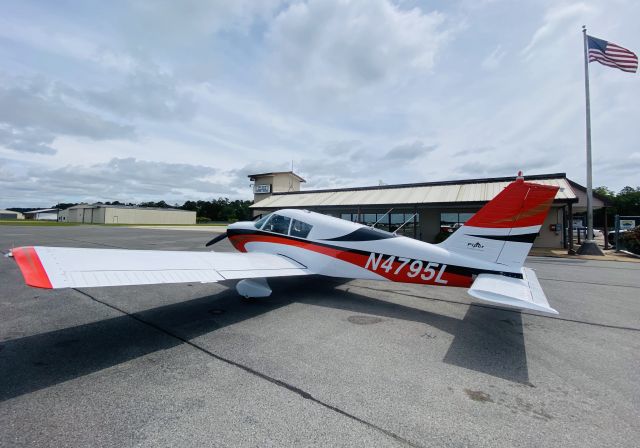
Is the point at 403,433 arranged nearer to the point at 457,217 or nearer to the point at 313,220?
the point at 313,220

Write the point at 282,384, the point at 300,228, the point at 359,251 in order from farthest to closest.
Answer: the point at 300,228, the point at 359,251, the point at 282,384

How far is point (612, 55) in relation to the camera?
1541cm

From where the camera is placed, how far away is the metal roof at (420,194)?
18359 mm

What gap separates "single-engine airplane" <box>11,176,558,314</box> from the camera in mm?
3941

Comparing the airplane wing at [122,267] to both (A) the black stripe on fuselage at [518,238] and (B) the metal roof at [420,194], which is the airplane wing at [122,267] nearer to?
(A) the black stripe on fuselage at [518,238]

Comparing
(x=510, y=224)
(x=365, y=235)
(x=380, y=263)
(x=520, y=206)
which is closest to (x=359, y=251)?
(x=365, y=235)

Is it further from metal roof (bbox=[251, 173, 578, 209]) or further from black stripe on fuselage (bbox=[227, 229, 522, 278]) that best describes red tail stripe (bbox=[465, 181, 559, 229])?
metal roof (bbox=[251, 173, 578, 209])

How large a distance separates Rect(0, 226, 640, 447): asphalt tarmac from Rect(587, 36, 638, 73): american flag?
50.5 feet

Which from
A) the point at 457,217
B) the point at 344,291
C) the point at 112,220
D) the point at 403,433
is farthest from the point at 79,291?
the point at 112,220

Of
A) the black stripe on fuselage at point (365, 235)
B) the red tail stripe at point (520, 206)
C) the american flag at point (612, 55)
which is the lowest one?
the black stripe on fuselage at point (365, 235)

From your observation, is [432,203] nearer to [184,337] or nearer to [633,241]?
[633,241]

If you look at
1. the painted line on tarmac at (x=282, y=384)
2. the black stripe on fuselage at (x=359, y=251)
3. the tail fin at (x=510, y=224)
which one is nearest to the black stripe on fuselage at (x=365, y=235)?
the black stripe on fuselage at (x=359, y=251)

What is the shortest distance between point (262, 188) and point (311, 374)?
40121mm

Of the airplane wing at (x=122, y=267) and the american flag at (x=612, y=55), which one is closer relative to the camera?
the airplane wing at (x=122, y=267)
